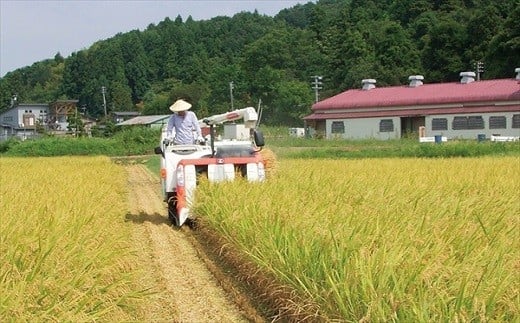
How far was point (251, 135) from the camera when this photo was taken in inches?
378

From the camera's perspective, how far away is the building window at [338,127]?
39969mm

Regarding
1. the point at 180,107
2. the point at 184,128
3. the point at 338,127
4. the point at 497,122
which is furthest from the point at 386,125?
the point at 180,107

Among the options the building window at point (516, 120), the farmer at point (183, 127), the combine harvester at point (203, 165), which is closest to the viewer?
the combine harvester at point (203, 165)

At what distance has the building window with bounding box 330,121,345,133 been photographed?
40.0 metres

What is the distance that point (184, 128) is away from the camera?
958 cm

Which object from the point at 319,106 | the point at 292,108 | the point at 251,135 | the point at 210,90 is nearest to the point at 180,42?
the point at 210,90

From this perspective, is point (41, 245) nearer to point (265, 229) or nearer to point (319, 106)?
point (265, 229)

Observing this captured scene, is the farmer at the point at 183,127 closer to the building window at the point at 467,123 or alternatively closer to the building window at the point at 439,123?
the building window at the point at 467,123

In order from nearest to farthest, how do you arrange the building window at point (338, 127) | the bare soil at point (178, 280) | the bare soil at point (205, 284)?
the bare soil at point (205, 284)
the bare soil at point (178, 280)
the building window at point (338, 127)

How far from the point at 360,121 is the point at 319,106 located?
10.6 ft

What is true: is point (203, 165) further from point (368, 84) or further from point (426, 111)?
point (368, 84)

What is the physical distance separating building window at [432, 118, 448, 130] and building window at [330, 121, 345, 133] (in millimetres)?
5480

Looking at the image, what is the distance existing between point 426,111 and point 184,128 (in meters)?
29.3

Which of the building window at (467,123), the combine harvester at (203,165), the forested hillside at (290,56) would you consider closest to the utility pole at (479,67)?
the forested hillside at (290,56)
